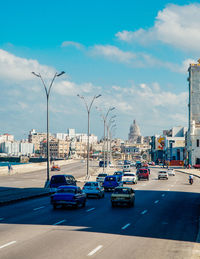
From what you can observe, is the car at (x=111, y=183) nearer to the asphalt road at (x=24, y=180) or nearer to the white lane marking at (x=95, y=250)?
the asphalt road at (x=24, y=180)

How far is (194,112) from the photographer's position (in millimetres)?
133500

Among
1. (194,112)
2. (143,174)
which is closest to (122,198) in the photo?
(143,174)

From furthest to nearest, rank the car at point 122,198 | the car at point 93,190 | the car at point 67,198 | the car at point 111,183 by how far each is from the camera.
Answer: the car at point 111,183 → the car at point 93,190 → the car at point 122,198 → the car at point 67,198

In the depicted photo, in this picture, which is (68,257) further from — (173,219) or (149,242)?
(173,219)

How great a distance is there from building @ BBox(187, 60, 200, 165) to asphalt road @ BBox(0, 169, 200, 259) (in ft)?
348

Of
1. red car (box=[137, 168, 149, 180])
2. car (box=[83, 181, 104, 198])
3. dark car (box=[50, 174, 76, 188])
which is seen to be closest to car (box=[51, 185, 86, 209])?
car (box=[83, 181, 104, 198])

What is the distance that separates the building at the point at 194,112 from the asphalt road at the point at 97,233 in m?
106

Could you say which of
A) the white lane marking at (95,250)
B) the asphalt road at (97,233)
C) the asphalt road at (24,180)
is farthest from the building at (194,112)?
the white lane marking at (95,250)

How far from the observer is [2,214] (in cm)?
2462

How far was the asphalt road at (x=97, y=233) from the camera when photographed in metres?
14.0

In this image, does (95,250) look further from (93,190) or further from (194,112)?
(194,112)

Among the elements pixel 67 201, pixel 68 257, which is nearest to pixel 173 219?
pixel 67 201

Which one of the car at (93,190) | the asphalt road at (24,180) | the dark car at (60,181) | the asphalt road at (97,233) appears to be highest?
the dark car at (60,181)

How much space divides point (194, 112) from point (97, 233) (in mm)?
119320
